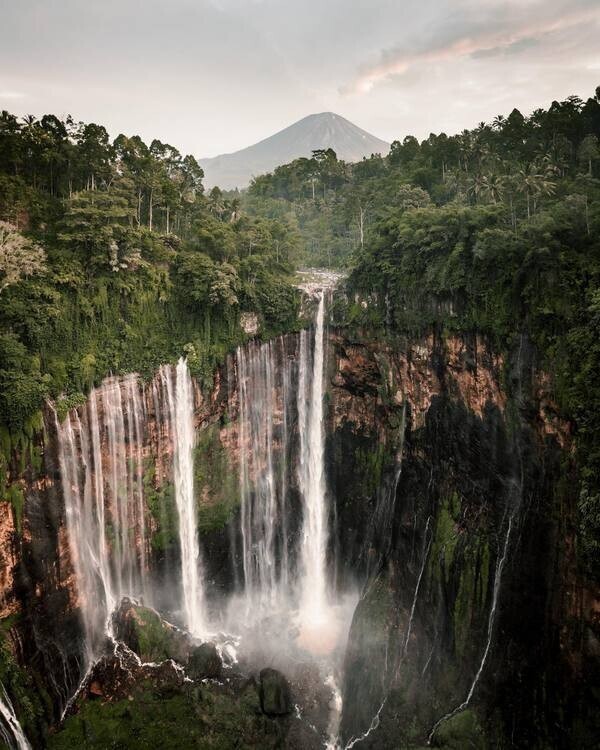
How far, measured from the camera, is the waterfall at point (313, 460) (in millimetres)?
21812

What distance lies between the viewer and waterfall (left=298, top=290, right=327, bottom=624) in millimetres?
21812

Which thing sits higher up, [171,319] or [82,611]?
[171,319]

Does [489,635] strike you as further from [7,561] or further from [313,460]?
[7,561]

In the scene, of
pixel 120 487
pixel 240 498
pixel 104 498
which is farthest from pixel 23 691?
pixel 240 498

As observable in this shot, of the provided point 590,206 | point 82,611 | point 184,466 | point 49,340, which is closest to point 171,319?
point 49,340

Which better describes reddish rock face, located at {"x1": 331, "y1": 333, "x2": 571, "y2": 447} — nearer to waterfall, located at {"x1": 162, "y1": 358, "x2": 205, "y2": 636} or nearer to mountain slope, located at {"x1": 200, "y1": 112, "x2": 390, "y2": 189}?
waterfall, located at {"x1": 162, "y1": 358, "x2": 205, "y2": 636}

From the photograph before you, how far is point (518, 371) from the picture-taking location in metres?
14.9

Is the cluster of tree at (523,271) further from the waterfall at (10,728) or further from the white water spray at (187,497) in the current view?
the waterfall at (10,728)

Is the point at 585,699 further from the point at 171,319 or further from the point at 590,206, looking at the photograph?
the point at 171,319

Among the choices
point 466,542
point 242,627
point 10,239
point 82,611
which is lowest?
point 242,627

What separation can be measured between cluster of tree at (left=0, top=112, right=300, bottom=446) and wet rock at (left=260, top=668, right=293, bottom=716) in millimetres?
11577

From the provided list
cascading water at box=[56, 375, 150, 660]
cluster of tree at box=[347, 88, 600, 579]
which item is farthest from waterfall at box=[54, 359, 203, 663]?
cluster of tree at box=[347, 88, 600, 579]

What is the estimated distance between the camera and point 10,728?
13.3m

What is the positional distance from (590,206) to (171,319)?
15.7 metres
